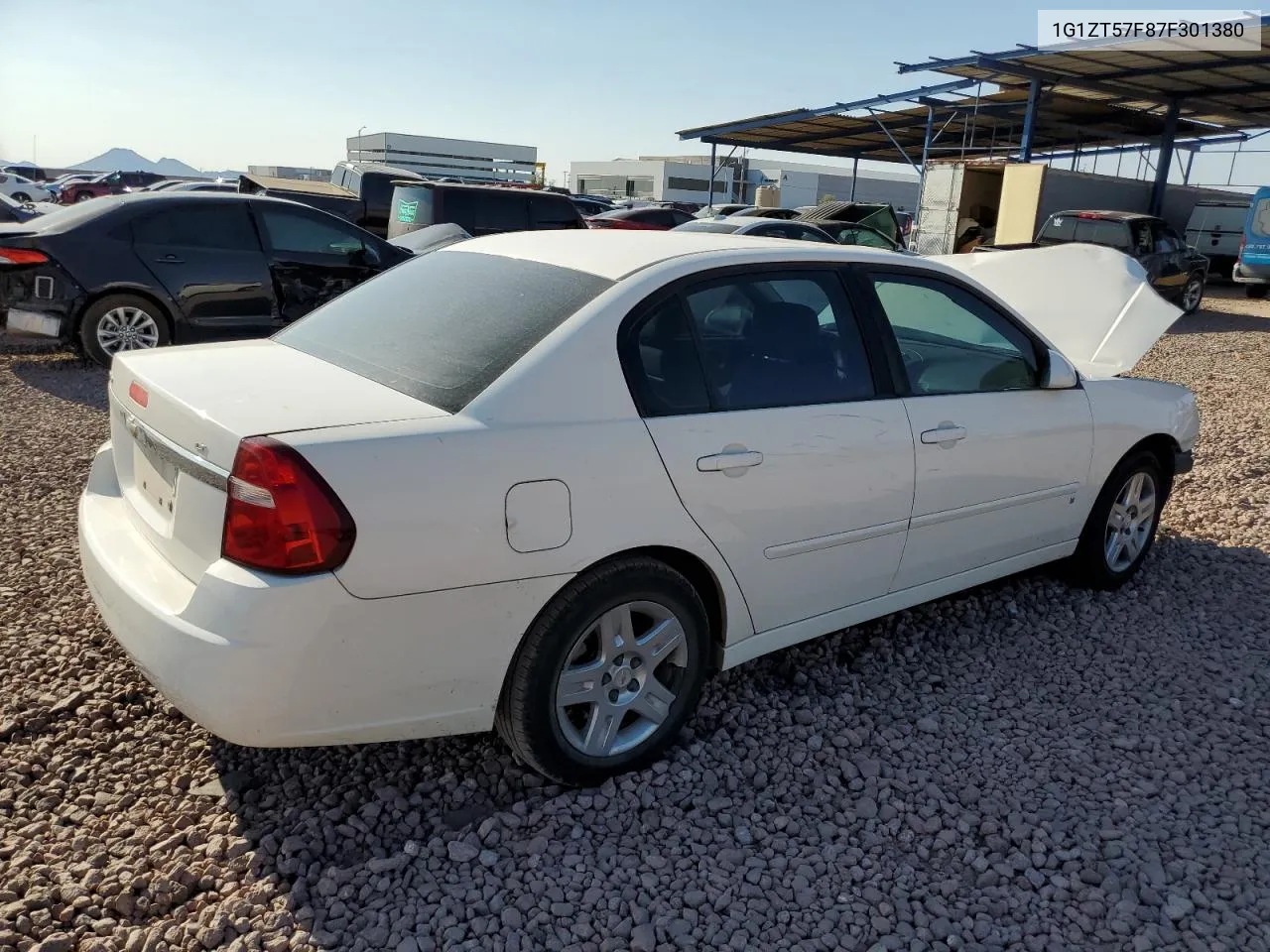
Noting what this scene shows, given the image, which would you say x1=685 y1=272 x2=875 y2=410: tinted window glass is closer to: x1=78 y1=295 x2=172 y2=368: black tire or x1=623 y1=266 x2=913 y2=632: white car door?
x1=623 y1=266 x2=913 y2=632: white car door

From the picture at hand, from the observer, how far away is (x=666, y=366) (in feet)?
9.78

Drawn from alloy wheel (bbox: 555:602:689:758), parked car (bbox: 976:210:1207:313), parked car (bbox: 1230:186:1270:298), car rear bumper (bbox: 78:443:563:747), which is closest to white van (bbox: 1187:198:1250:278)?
parked car (bbox: 1230:186:1270:298)

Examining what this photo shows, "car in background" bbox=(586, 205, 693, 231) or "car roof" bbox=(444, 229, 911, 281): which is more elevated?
"car roof" bbox=(444, 229, 911, 281)

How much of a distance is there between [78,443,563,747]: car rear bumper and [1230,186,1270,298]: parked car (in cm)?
2119

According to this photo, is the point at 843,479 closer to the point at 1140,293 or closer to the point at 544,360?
the point at 544,360

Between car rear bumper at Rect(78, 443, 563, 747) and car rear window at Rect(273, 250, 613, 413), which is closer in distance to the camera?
car rear bumper at Rect(78, 443, 563, 747)

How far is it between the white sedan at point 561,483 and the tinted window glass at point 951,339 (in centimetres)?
1

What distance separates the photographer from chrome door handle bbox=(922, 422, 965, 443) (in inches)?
139

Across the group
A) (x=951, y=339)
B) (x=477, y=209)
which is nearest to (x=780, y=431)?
(x=951, y=339)

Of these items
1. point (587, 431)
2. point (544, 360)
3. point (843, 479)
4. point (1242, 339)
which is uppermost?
point (544, 360)

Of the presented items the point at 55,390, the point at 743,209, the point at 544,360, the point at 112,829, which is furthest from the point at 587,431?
the point at 743,209

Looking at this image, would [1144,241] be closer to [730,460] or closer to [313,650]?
[730,460]

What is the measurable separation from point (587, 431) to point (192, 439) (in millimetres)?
1018

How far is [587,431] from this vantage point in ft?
8.91
